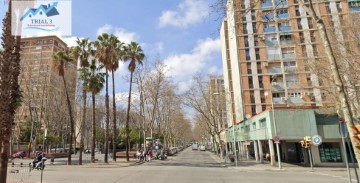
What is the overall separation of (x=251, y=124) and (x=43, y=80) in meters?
35.3

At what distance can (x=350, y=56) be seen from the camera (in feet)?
63.0

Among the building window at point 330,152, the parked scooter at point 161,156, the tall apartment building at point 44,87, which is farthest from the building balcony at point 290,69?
the tall apartment building at point 44,87

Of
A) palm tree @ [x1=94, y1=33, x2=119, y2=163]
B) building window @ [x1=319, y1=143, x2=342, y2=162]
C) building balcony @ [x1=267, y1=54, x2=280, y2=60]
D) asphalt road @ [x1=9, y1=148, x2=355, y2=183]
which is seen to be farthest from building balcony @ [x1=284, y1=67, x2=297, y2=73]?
palm tree @ [x1=94, y1=33, x2=119, y2=163]

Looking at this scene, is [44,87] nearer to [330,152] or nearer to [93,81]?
[93,81]

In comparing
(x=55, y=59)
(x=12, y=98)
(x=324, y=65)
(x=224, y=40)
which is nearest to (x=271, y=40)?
(x=224, y=40)

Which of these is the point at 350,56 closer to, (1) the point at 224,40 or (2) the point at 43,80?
(2) the point at 43,80

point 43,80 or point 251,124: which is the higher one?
point 43,80

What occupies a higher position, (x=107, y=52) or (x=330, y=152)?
(x=107, y=52)

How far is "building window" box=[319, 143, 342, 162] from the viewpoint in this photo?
102ft

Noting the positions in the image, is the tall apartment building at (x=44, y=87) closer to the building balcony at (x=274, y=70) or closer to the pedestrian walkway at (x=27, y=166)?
the pedestrian walkway at (x=27, y=166)

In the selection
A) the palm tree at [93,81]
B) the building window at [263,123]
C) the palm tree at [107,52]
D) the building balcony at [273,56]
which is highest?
the building balcony at [273,56]

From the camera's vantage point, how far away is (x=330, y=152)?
31188mm

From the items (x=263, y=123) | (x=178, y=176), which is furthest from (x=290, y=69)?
(x=178, y=176)

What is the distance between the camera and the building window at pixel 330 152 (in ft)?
102
